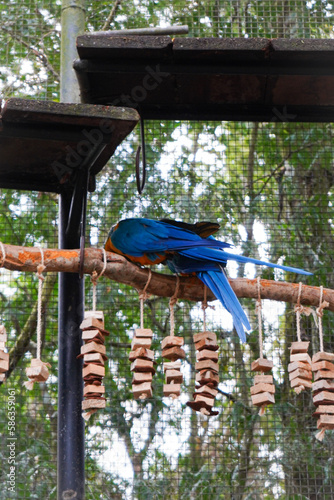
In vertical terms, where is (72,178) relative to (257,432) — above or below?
above

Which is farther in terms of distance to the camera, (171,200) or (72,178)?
(171,200)

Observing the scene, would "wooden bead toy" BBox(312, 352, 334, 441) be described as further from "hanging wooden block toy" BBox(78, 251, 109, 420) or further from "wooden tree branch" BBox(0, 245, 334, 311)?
"hanging wooden block toy" BBox(78, 251, 109, 420)

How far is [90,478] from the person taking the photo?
2525 millimetres

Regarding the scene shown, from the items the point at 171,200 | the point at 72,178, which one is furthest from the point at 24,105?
the point at 171,200

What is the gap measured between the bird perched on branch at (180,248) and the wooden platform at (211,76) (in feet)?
0.94

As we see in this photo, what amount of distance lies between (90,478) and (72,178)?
1.50 m

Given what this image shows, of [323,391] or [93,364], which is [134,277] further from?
[323,391]

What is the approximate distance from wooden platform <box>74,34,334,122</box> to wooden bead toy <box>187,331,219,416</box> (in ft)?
1.93

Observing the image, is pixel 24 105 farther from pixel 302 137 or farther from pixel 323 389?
pixel 302 137

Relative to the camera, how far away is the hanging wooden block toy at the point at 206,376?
131 centimetres

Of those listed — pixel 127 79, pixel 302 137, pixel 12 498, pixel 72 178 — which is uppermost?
pixel 302 137

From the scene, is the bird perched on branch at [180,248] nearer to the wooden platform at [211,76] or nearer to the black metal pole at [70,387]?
the black metal pole at [70,387]

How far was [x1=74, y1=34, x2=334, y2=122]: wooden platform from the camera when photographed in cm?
136

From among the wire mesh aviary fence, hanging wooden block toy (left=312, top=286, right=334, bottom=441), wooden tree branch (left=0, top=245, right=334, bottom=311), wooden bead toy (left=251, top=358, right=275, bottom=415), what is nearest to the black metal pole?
wooden tree branch (left=0, top=245, right=334, bottom=311)
